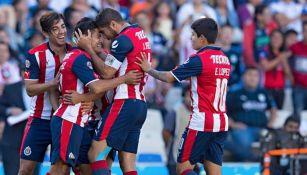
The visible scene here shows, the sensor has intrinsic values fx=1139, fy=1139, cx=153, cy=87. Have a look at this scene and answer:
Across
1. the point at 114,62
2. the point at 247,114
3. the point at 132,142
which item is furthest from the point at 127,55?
the point at 247,114

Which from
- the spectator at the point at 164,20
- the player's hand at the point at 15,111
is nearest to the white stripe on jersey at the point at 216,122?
the player's hand at the point at 15,111

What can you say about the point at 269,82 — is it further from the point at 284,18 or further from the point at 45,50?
the point at 45,50

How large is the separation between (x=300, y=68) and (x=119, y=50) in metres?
8.47

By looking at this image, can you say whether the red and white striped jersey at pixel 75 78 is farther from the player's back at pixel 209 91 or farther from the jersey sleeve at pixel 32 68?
the player's back at pixel 209 91

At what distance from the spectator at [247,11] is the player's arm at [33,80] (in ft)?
29.6

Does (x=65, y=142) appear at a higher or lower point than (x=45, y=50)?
lower

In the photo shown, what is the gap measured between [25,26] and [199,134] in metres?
7.90

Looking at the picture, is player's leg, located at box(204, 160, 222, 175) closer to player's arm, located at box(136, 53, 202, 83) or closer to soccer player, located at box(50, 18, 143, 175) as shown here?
player's arm, located at box(136, 53, 202, 83)

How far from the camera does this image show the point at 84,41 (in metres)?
13.2

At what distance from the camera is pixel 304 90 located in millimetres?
20844

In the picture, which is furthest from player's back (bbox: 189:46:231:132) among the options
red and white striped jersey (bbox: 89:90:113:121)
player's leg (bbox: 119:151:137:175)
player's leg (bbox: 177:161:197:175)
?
red and white striped jersey (bbox: 89:90:113:121)

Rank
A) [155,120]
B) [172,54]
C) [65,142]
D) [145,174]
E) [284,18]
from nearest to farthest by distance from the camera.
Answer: [65,142]
[145,174]
[155,120]
[172,54]
[284,18]

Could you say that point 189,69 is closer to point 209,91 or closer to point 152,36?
point 209,91

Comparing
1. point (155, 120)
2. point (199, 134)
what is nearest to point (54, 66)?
point (199, 134)
